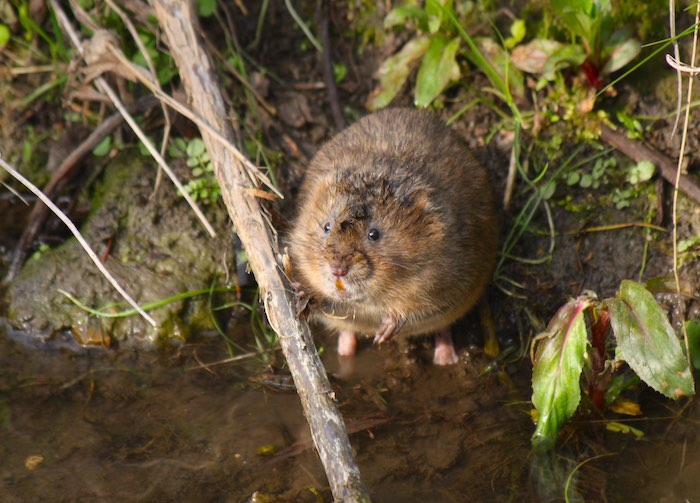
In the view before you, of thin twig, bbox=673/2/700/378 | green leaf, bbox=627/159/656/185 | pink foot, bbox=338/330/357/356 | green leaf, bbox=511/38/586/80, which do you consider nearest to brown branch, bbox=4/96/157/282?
pink foot, bbox=338/330/357/356

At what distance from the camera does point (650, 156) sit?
4.18 meters

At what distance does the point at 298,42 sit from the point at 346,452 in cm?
314

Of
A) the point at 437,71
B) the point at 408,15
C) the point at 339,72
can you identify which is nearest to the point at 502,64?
the point at 437,71

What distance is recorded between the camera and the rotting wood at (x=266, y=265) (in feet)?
9.48

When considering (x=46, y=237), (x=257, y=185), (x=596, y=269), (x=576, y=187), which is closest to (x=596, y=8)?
(x=576, y=187)

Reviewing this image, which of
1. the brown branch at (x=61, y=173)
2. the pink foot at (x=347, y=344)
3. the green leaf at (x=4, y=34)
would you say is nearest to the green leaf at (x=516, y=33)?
the pink foot at (x=347, y=344)

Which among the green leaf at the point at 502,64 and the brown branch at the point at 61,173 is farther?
the brown branch at the point at 61,173

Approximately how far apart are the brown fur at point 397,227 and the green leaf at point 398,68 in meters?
0.49

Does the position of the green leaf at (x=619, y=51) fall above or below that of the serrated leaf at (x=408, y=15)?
below

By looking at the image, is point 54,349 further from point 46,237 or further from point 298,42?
point 298,42

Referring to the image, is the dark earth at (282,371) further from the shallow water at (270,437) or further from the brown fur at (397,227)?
the brown fur at (397,227)

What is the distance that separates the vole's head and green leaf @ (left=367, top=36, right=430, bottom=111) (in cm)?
108

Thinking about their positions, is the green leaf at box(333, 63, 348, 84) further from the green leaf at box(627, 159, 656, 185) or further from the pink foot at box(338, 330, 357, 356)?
the green leaf at box(627, 159, 656, 185)

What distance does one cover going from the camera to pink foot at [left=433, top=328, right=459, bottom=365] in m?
4.23
